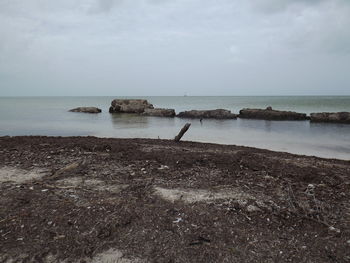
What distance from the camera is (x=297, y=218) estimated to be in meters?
3.90

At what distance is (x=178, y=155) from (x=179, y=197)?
293cm

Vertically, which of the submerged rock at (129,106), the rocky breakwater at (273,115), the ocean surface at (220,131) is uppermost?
the submerged rock at (129,106)

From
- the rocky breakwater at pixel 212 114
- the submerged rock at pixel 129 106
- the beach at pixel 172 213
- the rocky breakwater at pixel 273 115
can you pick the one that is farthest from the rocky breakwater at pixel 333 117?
the beach at pixel 172 213

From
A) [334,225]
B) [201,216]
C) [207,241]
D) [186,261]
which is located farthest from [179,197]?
[334,225]

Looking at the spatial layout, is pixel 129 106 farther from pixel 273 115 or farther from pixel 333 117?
pixel 333 117

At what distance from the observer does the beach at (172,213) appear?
10.4ft

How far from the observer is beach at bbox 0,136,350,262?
3.16 meters

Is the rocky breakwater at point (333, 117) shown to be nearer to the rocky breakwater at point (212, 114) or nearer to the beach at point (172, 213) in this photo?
the rocky breakwater at point (212, 114)

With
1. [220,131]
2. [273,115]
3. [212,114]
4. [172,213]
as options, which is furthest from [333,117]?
[172,213]

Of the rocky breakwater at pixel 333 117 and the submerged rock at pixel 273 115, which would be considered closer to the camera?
the rocky breakwater at pixel 333 117

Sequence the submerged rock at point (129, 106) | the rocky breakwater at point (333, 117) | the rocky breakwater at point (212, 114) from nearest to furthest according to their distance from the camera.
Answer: the rocky breakwater at point (333, 117)
the rocky breakwater at point (212, 114)
the submerged rock at point (129, 106)

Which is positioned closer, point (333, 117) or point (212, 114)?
point (333, 117)

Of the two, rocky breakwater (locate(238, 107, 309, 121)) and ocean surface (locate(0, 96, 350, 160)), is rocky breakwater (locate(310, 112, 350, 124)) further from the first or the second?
ocean surface (locate(0, 96, 350, 160))

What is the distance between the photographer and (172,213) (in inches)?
159
